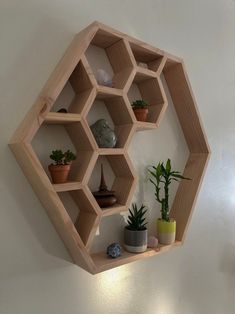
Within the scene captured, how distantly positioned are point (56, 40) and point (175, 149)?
2.40ft

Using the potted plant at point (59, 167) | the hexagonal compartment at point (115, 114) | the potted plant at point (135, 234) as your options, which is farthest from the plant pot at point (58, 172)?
the potted plant at point (135, 234)

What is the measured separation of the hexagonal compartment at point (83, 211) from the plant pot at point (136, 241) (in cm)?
19

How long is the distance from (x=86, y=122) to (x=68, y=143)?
13 centimetres

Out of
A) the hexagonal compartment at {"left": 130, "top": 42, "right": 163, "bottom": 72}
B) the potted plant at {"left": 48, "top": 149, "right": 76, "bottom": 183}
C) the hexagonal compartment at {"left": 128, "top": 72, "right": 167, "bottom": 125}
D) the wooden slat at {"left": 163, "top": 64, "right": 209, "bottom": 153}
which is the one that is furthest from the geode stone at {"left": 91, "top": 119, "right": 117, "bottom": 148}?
the wooden slat at {"left": 163, "top": 64, "right": 209, "bottom": 153}

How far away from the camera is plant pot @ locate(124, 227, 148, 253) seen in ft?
3.19

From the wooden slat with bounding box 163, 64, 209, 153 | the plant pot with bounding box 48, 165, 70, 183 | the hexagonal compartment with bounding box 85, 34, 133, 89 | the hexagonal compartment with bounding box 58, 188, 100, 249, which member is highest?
the wooden slat with bounding box 163, 64, 209, 153

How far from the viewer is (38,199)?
33.2 inches

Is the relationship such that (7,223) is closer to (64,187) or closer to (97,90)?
(64,187)

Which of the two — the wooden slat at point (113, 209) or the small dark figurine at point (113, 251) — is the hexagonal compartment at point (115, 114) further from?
the small dark figurine at point (113, 251)

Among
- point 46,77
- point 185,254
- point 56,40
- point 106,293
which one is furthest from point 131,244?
point 56,40

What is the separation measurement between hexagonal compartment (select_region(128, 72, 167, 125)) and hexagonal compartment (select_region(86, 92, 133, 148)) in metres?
0.14

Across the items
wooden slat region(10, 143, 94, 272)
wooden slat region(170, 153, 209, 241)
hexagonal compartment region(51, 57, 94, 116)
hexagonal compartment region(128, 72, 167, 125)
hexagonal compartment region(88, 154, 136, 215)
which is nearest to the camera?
wooden slat region(10, 143, 94, 272)

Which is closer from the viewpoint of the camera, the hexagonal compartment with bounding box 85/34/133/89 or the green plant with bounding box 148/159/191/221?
the hexagonal compartment with bounding box 85/34/133/89

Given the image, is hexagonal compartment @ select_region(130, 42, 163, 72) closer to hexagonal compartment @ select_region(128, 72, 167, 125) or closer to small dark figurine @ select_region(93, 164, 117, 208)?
hexagonal compartment @ select_region(128, 72, 167, 125)
